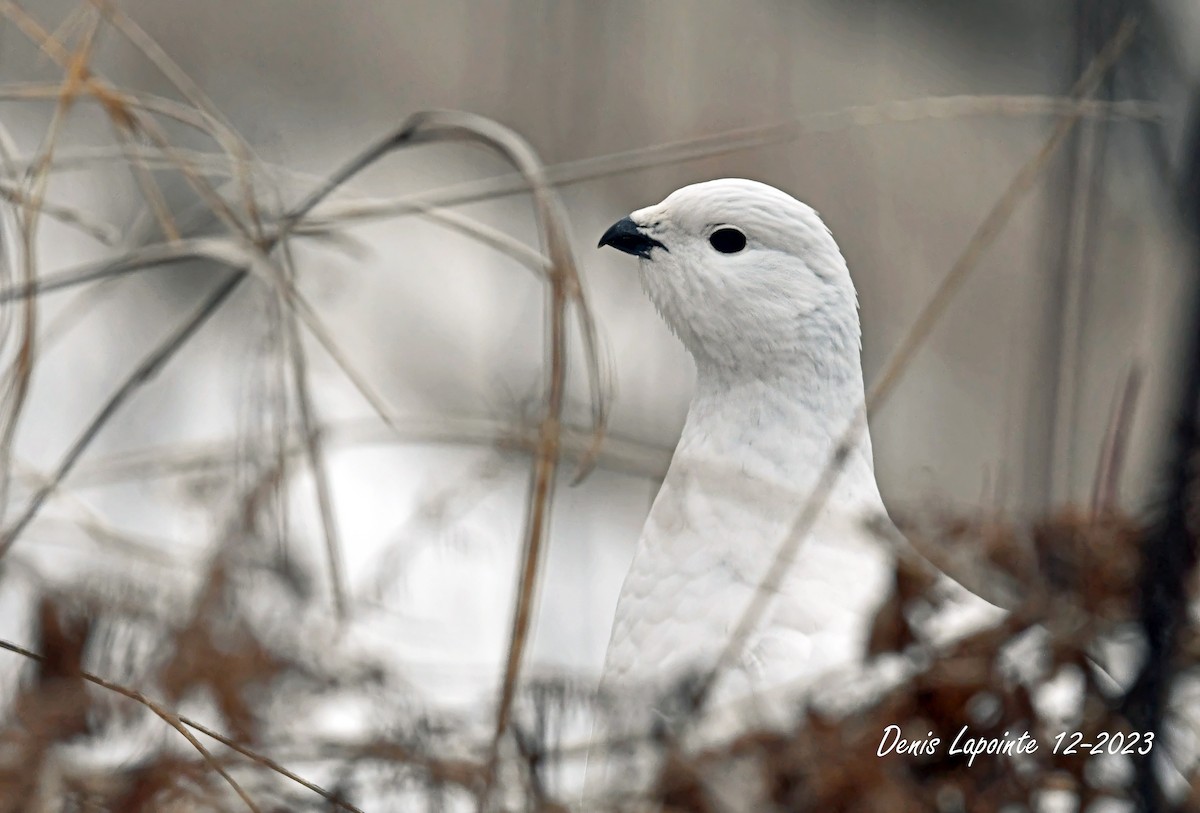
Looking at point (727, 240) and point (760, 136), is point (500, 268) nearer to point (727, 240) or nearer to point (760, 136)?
point (727, 240)

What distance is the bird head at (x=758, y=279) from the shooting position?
127 inches

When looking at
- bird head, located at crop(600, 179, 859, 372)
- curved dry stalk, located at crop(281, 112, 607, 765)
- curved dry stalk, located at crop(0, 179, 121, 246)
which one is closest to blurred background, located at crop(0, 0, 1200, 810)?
curved dry stalk, located at crop(0, 179, 121, 246)

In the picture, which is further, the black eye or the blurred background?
the black eye

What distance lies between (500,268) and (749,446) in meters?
6.21

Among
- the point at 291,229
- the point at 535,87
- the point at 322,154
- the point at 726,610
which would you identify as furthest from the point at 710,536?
the point at 322,154

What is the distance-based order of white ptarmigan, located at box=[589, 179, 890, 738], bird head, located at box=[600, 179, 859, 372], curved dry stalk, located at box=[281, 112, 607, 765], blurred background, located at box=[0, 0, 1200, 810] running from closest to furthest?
curved dry stalk, located at box=[281, 112, 607, 765] < white ptarmigan, located at box=[589, 179, 890, 738] < blurred background, located at box=[0, 0, 1200, 810] < bird head, located at box=[600, 179, 859, 372]

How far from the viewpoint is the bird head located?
3.22 metres

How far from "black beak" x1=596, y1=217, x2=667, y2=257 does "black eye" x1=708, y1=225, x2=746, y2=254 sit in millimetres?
119

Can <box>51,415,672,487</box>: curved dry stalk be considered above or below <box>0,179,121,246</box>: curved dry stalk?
below

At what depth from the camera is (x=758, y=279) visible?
3244mm

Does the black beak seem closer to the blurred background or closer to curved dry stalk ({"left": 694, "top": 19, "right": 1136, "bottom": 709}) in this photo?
the blurred background

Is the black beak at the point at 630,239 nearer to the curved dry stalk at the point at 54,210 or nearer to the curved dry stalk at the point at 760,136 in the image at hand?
the curved dry stalk at the point at 760,136

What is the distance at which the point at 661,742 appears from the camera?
73.0 inches

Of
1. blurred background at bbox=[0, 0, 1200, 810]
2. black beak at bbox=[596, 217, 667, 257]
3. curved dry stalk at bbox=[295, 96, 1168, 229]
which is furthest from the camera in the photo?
black beak at bbox=[596, 217, 667, 257]
